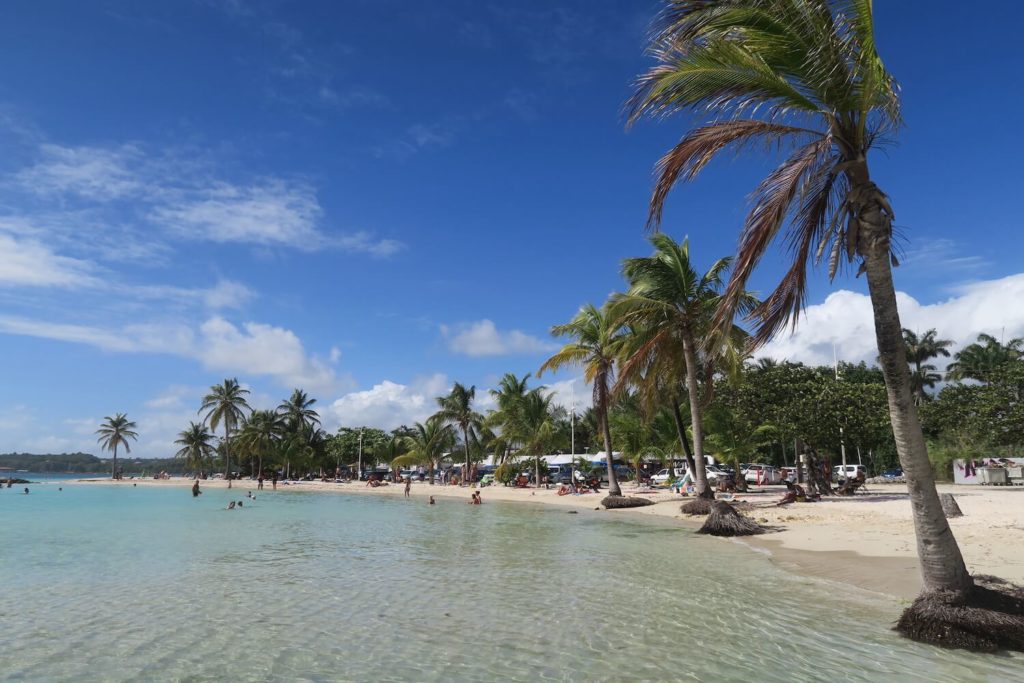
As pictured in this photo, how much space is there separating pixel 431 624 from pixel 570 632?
192cm

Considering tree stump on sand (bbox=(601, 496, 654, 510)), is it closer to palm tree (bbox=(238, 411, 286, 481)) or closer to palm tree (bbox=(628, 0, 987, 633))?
palm tree (bbox=(628, 0, 987, 633))

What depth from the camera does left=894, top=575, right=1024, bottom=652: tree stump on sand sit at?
6328 mm

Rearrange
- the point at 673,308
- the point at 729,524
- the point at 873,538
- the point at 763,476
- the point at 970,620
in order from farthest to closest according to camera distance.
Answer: the point at 763,476 < the point at 673,308 < the point at 729,524 < the point at 873,538 < the point at 970,620

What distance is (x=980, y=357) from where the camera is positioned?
61219 mm

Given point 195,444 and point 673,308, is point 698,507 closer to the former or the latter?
point 673,308

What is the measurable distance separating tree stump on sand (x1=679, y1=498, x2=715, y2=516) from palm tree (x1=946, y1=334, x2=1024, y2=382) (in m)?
50.8

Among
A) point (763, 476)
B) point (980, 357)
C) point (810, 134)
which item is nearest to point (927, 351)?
point (980, 357)

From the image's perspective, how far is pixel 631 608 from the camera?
9094 mm

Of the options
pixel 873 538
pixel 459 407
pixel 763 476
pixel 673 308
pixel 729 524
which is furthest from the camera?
pixel 459 407

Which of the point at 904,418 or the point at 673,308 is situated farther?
the point at 673,308

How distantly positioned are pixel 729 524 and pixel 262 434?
207 feet

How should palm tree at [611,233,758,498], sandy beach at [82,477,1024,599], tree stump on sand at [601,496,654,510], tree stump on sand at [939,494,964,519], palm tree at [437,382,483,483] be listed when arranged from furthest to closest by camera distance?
1. palm tree at [437,382,483,483]
2. tree stump on sand at [601,496,654,510]
3. palm tree at [611,233,758,498]
4. tree stump on sand at [939,494,964,519]
5. sandy beach at [82,477,1024,599]

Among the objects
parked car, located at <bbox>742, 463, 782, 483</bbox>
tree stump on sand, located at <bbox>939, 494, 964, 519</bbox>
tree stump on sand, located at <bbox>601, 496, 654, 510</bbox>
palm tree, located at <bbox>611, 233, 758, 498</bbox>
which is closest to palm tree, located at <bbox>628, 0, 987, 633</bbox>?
tree stump on sand, located at <bbox>939, 494, 964, 519</bbox>

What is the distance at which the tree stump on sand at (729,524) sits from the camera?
56.1 ft
